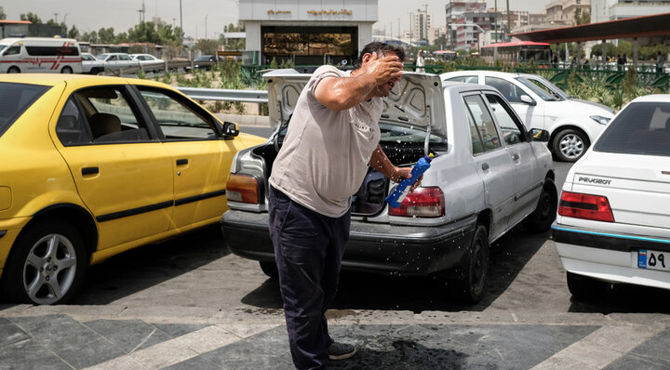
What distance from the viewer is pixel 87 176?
4.90 metres

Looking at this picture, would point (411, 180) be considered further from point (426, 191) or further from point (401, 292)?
point (401, 292)

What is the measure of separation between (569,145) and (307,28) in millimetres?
43299

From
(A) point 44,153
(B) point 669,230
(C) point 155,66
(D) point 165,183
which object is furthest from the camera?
(C) point 155,66

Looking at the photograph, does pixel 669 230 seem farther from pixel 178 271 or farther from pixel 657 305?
pixel 178 271

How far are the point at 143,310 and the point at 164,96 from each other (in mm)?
2494

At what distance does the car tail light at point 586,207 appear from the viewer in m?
4.59

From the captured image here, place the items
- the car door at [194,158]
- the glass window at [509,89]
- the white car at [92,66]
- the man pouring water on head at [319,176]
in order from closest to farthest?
the man pouring water on head at [319,176], the car door at [194,158], the glass window at [509,89], the white car at [92,66]

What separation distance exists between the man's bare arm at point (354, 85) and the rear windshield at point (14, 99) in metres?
2.72

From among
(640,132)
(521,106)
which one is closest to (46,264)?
(640,132)

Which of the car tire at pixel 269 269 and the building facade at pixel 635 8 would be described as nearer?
the car tire at pixel 269 269

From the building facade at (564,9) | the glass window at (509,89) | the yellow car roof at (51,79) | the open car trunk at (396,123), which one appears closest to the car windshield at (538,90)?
the glass window at (509,89)

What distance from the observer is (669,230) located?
4.36 metres

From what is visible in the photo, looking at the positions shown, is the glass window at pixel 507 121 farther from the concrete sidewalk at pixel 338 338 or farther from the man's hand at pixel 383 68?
the man's hand at pixel 383 68

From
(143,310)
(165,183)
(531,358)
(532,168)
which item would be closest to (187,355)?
(143,310)
